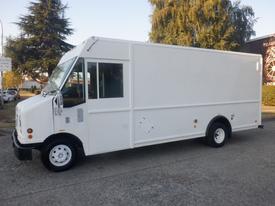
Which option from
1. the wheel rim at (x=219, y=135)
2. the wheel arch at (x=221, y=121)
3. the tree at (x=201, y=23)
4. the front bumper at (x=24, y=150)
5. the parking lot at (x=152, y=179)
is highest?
the tree at (x=201, y=23)

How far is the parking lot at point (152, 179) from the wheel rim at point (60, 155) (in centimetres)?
24

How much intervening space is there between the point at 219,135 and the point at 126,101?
10.9 feet

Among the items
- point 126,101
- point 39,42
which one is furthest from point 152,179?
point 39,42

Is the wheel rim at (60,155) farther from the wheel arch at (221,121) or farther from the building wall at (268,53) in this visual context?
the building wall at (268,53)

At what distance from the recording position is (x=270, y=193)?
14.4 ft

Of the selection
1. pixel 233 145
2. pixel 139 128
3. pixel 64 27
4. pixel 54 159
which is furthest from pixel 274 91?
pixel 64 27

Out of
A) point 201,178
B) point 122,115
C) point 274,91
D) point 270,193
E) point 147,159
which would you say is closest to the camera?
point 270,193

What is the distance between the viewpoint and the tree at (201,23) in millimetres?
25172

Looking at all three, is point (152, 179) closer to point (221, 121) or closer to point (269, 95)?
point (221, 121)

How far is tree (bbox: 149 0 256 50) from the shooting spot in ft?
82.6

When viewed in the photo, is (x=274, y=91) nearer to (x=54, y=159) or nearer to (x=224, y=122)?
(x=224, y=122)

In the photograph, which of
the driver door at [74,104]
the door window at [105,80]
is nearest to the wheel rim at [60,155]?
the driver door at [74,104]

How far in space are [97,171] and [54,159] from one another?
0.95 metres

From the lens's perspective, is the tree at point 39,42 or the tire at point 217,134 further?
the tree at point 39,42
